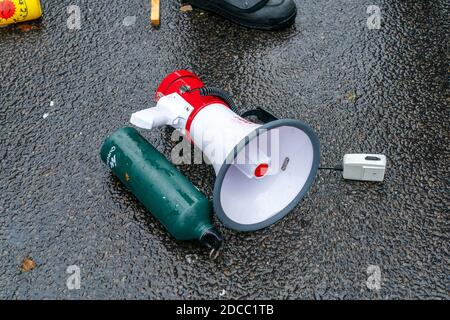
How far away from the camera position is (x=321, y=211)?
9.33 ft

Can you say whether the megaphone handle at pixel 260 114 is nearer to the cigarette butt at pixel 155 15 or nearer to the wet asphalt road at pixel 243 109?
the wet asphalt road at pixel 243 109

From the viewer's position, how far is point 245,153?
258 centimetres

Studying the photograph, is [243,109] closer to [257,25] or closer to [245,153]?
[257,25]

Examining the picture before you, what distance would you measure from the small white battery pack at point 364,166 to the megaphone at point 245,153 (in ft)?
0.84

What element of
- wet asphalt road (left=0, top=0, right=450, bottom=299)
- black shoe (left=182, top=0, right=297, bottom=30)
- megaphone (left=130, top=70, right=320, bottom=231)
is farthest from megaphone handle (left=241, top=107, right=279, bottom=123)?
black shoe (left=182, top=0, right=297, bottom=30)

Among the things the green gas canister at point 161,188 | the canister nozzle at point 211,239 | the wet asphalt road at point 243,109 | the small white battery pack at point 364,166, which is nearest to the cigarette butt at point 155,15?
the wet asphalt road at point 243,109

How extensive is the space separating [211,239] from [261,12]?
5.33 feet

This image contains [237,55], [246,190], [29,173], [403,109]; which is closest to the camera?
[246,190]

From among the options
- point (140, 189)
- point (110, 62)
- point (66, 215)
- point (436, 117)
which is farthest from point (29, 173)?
point (436, 117)

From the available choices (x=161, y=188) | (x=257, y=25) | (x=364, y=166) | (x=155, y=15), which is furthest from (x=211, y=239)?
(x=155, y=15)

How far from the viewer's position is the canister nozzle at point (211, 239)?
260 cm

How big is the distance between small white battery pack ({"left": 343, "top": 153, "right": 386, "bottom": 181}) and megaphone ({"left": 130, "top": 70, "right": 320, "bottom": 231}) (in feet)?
0.84
